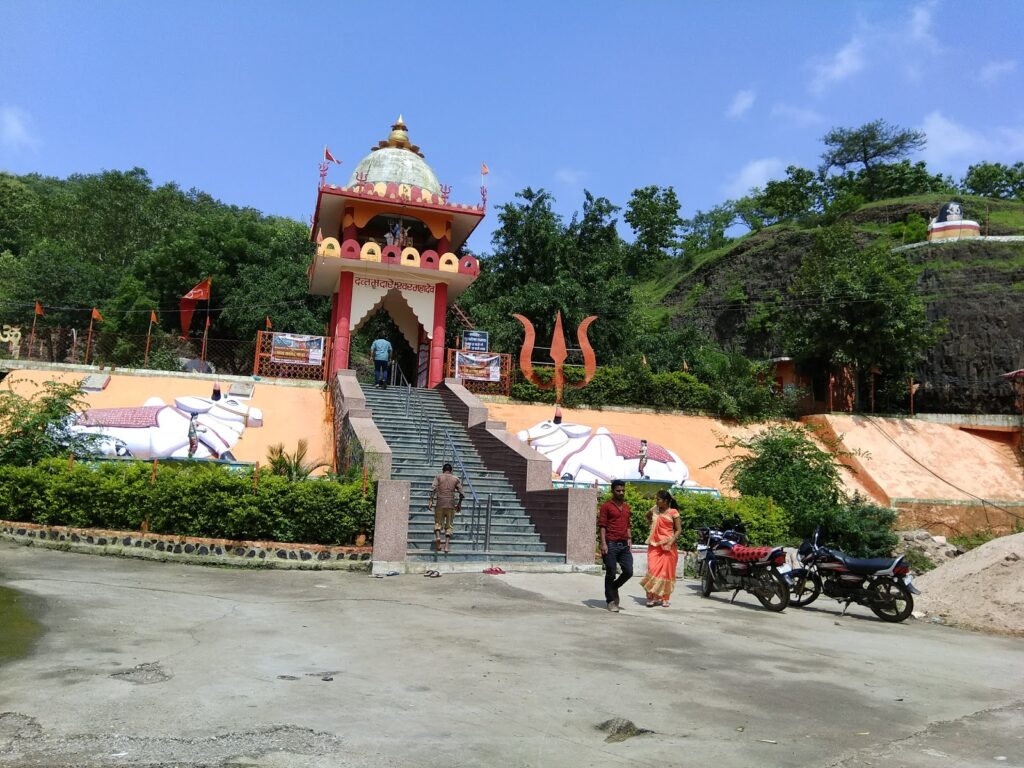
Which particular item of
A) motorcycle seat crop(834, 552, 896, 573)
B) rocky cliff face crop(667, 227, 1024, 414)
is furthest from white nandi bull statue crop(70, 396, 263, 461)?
rocky cliff face crop(667, 227, 1024, 414)

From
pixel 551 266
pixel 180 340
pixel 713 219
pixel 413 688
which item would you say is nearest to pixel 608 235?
pixel 551 266

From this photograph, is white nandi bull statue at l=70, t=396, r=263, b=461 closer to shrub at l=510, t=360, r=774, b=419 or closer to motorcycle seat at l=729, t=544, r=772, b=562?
shrub at l=510, t=360, r=774, b=419

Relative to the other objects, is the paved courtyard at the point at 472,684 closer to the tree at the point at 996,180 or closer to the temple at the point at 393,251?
the temple at the point at 393,251

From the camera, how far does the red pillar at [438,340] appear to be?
21219 mm

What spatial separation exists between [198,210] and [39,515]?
3440 centimetres

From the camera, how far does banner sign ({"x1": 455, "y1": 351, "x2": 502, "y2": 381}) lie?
21.6 meters

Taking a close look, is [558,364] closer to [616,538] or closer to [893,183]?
[616,538]

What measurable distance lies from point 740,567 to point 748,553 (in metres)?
0.24

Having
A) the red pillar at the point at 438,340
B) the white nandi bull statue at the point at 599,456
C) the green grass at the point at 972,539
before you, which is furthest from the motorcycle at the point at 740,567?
the red pillar at the point at 438,340

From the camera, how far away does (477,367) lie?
21641 mm

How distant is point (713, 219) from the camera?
64312 millimetres

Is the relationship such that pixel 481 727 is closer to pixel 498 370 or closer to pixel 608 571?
pixel 608 571

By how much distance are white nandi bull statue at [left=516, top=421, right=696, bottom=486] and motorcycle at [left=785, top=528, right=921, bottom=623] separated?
7188 millimetres

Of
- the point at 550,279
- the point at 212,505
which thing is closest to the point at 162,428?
the point at 212,505
